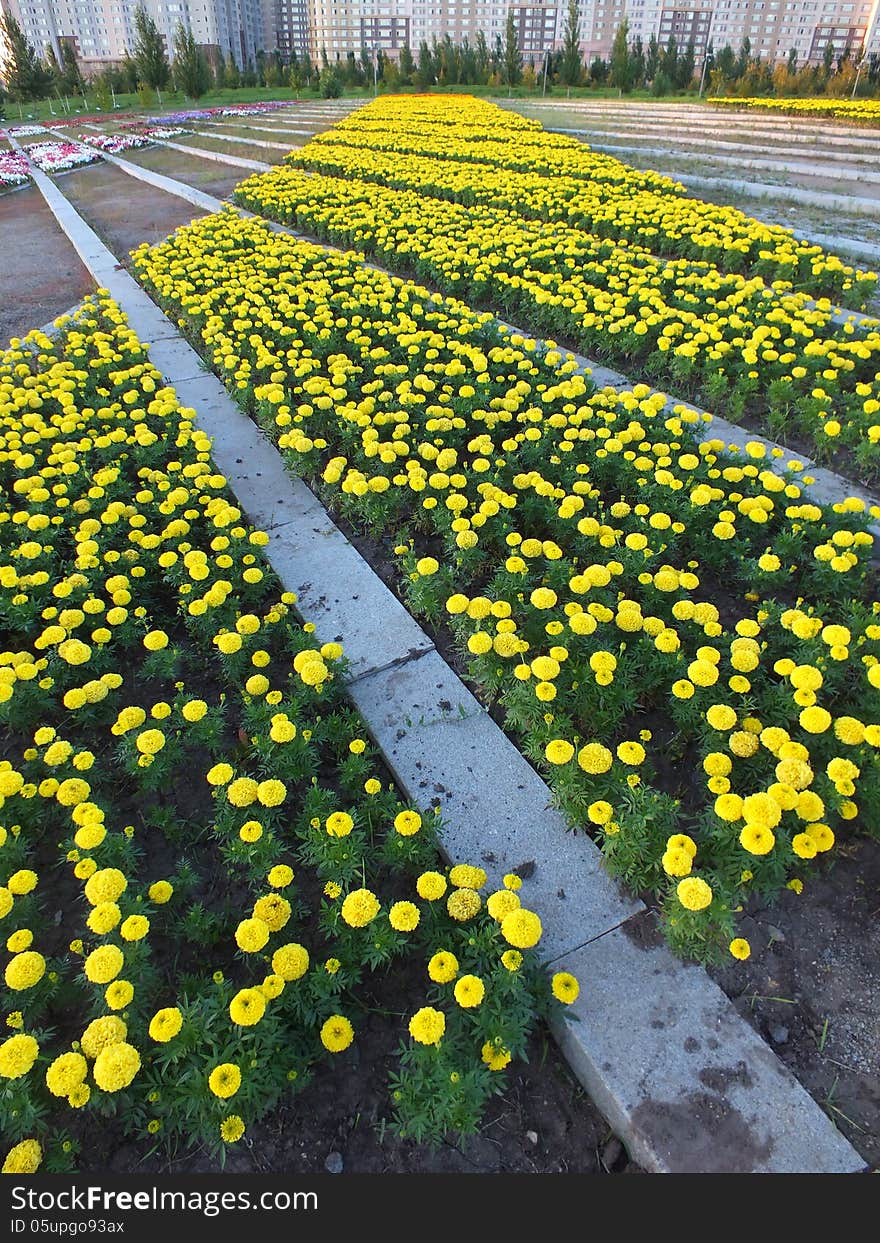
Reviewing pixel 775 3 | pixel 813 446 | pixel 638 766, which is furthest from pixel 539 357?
pixel 775 3

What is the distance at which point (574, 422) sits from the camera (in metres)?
5.41

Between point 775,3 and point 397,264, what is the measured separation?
418 feet

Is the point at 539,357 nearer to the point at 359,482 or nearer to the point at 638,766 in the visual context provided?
the point at 359,482

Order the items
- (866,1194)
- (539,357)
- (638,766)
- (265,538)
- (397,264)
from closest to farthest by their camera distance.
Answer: (866,1194) → (638,766) → (265,538) → (539,357) → (397,264)

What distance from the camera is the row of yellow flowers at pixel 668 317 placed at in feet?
20.2

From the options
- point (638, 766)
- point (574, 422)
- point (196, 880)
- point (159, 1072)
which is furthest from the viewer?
point (574, 422)

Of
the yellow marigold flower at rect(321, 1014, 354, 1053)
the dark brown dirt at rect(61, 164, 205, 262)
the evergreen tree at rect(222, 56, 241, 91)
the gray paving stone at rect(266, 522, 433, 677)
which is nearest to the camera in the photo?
the yellow marigold flower at rect(321, 1014, 354, 1053)

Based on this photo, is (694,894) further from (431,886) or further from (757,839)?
(431,886)

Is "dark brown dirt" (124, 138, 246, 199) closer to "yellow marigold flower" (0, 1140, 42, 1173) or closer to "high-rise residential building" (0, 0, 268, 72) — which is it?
"yellow marigold flower" (0, 1140, 42, 1173)

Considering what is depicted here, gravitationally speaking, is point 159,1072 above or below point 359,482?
below

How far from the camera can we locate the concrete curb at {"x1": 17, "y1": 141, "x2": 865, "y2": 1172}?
228 cm

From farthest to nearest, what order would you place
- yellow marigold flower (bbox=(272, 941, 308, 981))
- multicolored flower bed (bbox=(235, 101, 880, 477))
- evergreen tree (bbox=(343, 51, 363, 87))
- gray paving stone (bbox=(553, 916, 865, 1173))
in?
evergreen tree (bbox=(343, 51, 363, 87))
multicolored flower bed (bbox=(235, 101, 880, 477))
yellow marigold flower (bbox=(272, 941, 308, 981))
gray paving stone (bbox=(553, 916, 865, 1173))

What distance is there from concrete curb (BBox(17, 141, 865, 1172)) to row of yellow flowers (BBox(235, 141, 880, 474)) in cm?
404

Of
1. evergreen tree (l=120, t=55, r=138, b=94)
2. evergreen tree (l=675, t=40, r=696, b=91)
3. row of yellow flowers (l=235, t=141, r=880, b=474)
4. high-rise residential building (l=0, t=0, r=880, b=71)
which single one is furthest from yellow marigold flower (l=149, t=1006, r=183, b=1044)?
high-rise residential building (l=0, t=0, r=880, b=71)
